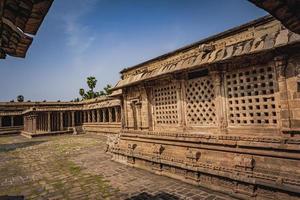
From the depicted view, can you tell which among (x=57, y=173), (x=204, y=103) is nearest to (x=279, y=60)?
(x=204, y=103)

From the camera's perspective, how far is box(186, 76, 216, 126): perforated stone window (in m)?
7.54

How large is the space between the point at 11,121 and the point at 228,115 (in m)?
37.5

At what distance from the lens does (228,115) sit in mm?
6965

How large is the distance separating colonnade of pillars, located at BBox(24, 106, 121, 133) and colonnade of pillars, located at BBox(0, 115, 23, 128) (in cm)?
669

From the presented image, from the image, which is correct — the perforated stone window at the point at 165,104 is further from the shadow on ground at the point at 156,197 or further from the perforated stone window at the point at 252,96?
the shadow on ground at the point at 156,197

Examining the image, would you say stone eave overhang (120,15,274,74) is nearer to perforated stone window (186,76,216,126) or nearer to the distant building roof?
perforated stone window (186,76,216,126)

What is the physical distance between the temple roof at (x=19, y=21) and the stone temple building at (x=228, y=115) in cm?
502

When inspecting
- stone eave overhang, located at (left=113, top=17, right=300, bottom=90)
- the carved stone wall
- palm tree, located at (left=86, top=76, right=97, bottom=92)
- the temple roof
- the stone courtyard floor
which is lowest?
the stone courtyard floor

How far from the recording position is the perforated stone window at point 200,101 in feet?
24.7

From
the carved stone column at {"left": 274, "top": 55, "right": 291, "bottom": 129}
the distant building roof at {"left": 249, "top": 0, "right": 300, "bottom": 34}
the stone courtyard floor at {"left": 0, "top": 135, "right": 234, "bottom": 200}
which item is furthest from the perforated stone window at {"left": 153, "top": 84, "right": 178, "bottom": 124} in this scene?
the distant building roof at {"left": 249, "top": 0, "right": 300, "bottom": 34}

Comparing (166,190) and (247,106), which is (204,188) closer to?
(166,190)

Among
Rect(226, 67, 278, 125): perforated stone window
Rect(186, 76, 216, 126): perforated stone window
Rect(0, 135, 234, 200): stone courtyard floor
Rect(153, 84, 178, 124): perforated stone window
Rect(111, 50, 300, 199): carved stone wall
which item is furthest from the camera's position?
Rect(153, 84, 178, 124): perforated stone window

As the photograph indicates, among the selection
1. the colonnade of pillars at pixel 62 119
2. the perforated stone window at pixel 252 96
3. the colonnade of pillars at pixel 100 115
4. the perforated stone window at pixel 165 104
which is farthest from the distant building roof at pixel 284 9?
the colonnade of pillars at pixel 62 119

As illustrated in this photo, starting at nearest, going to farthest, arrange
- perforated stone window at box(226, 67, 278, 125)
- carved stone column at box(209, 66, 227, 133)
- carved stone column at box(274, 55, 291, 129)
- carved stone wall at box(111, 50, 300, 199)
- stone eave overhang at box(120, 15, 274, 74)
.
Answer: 1. carved stone wall at box(111, 50, 300, 199)
2. carved stone column at box(274, 55, 291, 129)
3. perforated stone window at box(226, 67, 278, 125)
4. stone eave overhang at box(120, 15, 274, 74)
5. carved stone column at box(209, 66, 227, 133)
